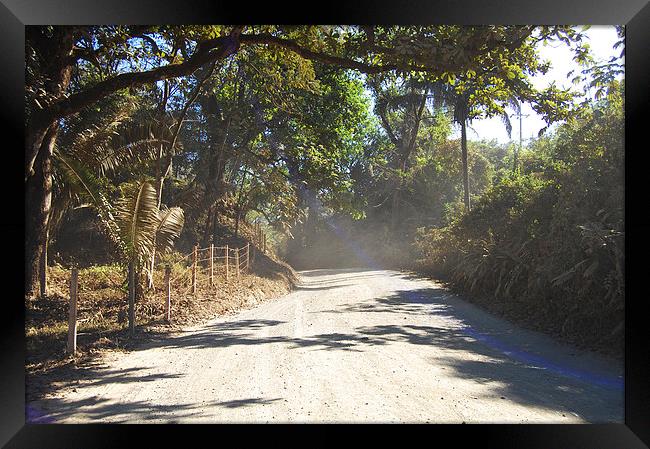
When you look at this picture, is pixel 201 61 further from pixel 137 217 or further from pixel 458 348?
pixel 458 348

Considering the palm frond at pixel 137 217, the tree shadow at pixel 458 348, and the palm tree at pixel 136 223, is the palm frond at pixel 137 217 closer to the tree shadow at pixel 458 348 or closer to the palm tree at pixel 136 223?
the palm tree at pixel 136 223

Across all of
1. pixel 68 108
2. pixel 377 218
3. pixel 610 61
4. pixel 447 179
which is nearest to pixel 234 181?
pixel 377 218

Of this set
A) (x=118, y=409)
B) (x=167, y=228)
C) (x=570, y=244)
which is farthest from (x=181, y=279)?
(x=570, y=244)

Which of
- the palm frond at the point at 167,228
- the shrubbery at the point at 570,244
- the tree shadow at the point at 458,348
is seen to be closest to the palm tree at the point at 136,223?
the palm frond at the point at 167,228

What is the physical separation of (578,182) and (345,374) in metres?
4.66

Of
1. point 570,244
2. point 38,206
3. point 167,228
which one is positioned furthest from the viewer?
point 167,228

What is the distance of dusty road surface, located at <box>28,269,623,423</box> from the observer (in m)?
3.67

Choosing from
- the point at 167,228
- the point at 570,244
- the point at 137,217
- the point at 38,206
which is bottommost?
the point at 570,244

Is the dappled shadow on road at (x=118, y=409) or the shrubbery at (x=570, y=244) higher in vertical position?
the shrubbery at (x=570, y=244)

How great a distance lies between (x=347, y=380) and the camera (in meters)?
4.25

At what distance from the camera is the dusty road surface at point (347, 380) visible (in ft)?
12.0

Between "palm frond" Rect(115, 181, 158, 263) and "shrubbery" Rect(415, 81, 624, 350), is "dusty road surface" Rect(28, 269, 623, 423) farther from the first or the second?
"palm frond" Rect(115, 181, 158, 263)

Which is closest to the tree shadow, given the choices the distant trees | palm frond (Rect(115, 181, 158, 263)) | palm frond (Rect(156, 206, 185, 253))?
palm frond (Rect(115, 181, 158, 263))
